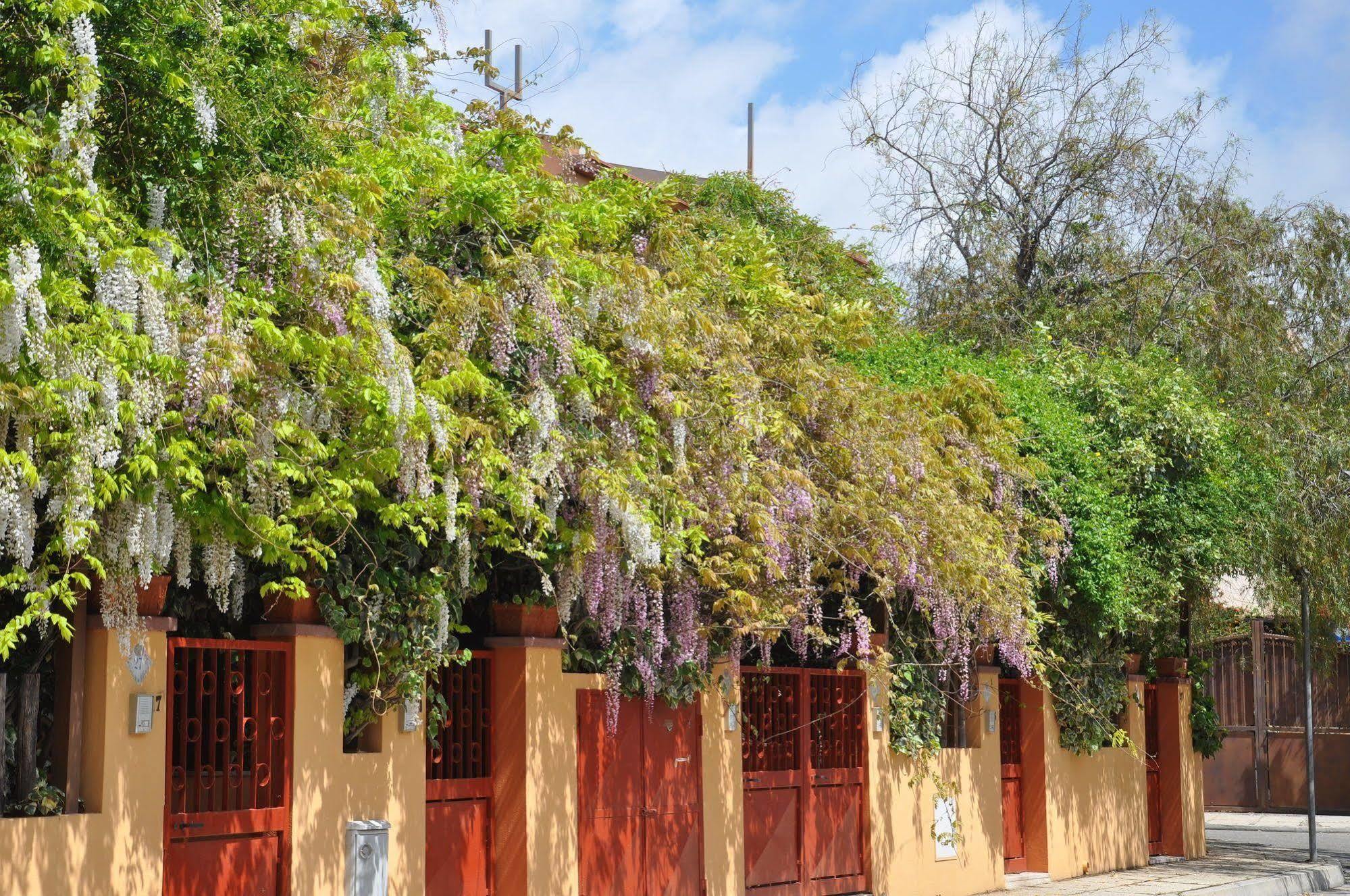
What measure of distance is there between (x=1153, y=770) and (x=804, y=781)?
7362mm

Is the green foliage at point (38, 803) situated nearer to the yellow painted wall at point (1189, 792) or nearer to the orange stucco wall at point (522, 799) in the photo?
the orange stucco wall at point (522, 799)

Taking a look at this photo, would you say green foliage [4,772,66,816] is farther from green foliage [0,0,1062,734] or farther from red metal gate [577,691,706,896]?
red metal gate [577,691,706,896]

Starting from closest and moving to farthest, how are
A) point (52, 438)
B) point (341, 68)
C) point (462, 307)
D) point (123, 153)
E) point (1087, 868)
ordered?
1. point (52, 438)
2. point (123, 153)
3. point (462, 307)
4. point (341, 68)
5. point (1087, 868)

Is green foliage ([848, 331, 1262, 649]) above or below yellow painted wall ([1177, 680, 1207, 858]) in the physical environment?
above

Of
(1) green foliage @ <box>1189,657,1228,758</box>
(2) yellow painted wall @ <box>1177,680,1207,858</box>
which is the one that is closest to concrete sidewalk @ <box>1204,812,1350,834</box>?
(1) green foliage @ <box>1189,657,1228,758</box>

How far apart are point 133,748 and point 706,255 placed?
5.42 metres

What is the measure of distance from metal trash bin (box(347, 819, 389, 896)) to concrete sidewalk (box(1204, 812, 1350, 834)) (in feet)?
53.8

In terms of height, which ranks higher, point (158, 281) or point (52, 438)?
point (158, 281)

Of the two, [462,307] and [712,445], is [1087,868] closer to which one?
[712,445]

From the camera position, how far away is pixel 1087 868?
16.4 m

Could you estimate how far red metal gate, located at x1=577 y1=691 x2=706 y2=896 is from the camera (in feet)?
35.3

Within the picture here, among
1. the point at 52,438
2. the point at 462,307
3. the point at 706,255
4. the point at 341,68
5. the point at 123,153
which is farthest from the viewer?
the point at 706,255

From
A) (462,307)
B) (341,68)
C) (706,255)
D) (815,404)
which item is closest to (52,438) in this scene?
(462,307)

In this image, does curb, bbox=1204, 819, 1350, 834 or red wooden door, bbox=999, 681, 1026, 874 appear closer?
red wooden door, bbox=999, 681, 1026, 874
